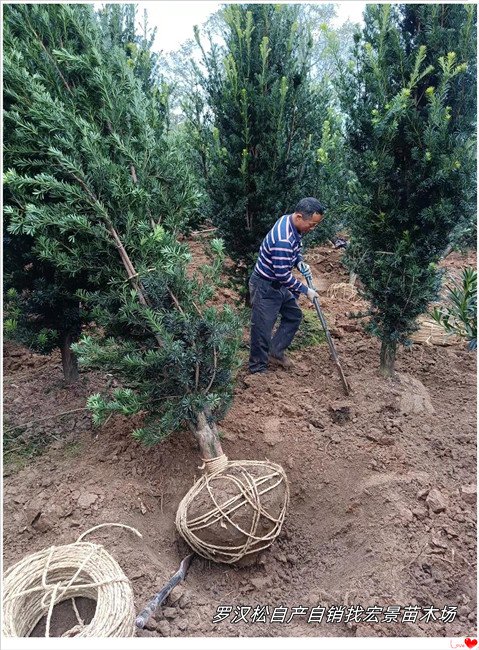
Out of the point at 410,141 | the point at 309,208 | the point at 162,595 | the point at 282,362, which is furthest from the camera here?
the point at 282,362

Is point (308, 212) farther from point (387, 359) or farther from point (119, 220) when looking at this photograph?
point (119, 220)

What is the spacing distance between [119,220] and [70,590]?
2.50 meters

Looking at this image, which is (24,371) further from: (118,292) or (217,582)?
(217,582)

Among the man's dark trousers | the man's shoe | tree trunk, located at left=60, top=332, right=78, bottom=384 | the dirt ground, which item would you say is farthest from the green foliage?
tree trunk, located at left=60, top=332, right=78, bottom=384

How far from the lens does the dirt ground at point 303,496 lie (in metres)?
3.21

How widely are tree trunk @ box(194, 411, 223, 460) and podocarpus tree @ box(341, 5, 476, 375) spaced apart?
2270 millimetres

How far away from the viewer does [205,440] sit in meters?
3.98

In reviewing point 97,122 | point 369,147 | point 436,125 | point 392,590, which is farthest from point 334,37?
point 392,590

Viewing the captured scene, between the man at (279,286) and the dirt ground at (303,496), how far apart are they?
31 cm

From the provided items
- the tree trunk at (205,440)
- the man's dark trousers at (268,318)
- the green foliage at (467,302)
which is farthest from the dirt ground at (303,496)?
the green foliage at (467,302)

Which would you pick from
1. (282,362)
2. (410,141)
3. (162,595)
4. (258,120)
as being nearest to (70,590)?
(162,595)

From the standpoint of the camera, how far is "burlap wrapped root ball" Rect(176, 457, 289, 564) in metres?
3.54

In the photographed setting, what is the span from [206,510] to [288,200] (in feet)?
12.4

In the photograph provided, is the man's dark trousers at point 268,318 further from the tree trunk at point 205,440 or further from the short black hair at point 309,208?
the tree trunk at point 205,440
